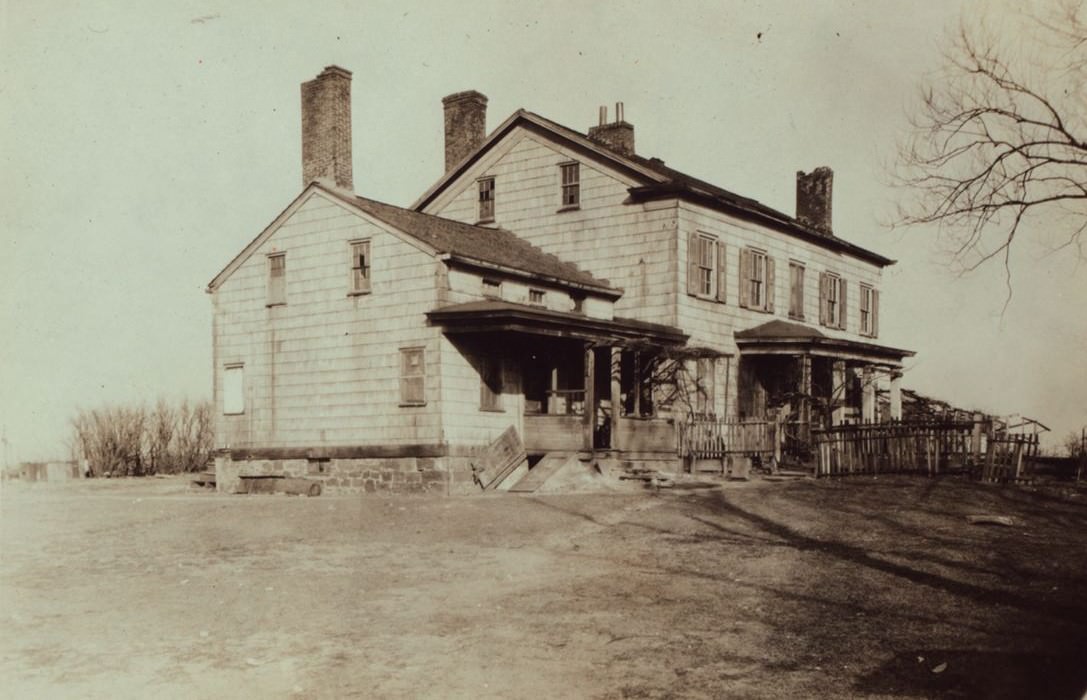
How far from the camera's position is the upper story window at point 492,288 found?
2556cm

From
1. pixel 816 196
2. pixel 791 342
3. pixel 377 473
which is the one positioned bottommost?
pixel 377 473

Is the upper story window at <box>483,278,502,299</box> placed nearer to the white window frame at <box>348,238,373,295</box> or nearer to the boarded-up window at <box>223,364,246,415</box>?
the white window frame at <box>348,238,373,295</box>

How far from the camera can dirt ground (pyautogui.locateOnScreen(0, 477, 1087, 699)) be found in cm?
787

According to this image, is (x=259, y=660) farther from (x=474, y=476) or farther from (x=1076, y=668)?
(x=474, y=476)

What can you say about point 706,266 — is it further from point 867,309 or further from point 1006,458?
point 867,309

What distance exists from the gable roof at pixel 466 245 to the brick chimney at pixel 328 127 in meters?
0.67

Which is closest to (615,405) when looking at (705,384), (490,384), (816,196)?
(490,384)

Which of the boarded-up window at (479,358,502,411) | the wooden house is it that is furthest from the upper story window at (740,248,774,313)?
the boarded-up window at (479,358,502,411)

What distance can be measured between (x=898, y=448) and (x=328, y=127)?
54.7 feet

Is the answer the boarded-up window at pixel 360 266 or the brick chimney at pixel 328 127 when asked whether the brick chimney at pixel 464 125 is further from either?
the boarded-up window at pixel 360 266

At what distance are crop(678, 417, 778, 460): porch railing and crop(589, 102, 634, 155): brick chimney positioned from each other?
10.4 m

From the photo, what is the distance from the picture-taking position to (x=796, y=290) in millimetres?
34719

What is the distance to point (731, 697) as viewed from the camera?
729cm

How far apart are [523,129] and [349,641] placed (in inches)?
954
